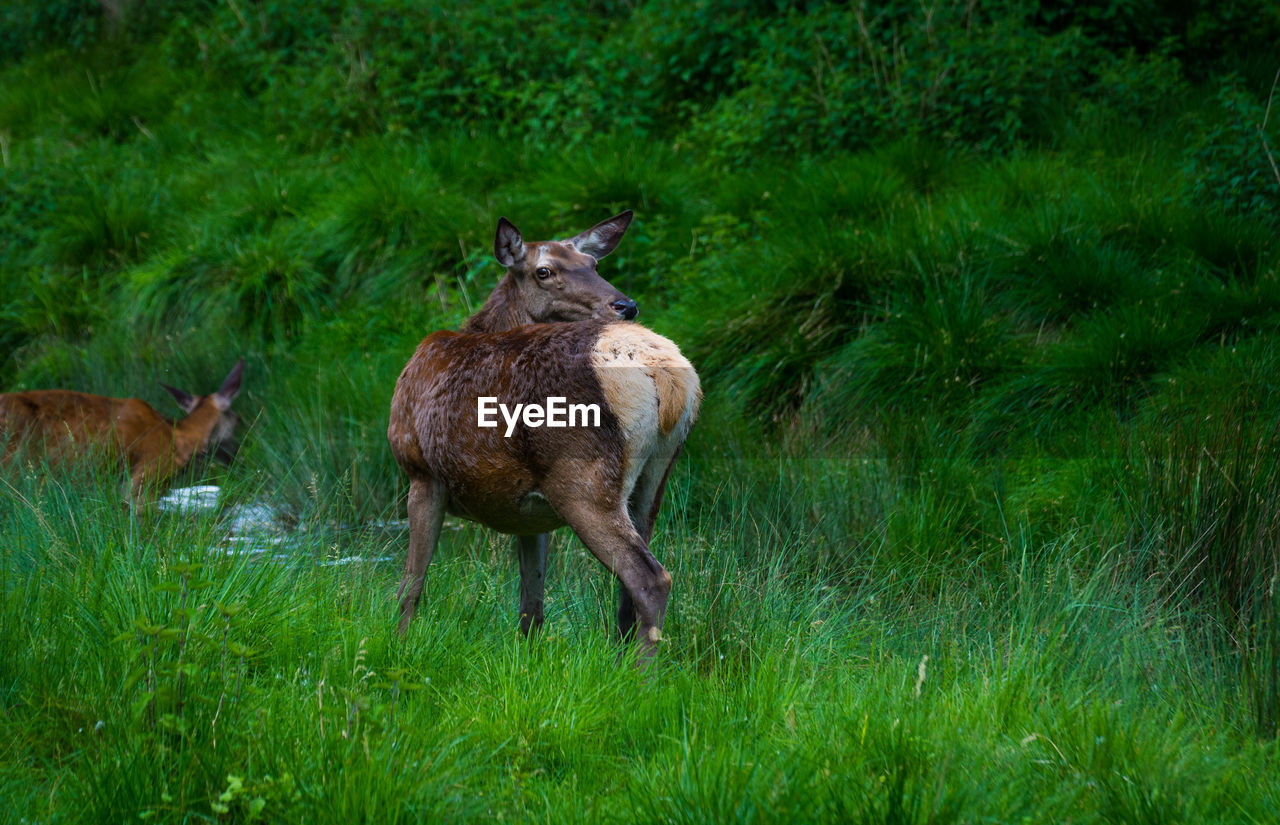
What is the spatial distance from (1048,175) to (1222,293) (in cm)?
193

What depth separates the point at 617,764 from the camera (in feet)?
12.3

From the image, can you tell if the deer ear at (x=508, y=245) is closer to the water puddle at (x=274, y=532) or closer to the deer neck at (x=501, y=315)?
the deer neck at (x=501, y=315)

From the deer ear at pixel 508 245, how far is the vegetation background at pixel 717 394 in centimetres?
148

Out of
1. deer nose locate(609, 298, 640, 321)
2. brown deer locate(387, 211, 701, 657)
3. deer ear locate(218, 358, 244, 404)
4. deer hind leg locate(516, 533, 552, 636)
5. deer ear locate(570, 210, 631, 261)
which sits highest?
deer ear locate(570, 210, 631, 261)

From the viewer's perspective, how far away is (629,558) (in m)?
4.64

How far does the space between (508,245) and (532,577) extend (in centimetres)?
167

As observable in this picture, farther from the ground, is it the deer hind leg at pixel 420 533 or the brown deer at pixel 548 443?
the brown deer at pixel 548 443

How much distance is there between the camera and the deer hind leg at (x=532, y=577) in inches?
208

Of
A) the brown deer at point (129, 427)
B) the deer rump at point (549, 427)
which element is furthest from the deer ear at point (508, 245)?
the brown deer at point (129, 427)

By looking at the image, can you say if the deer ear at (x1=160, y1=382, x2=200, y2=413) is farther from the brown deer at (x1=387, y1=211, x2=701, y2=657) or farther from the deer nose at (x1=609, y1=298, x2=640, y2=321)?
the deer nose at (x1=609, y1=298, x2=640, y2=321)

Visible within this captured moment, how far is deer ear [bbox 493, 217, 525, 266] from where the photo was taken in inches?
235

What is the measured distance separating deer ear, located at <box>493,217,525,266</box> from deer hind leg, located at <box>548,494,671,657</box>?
1719mm

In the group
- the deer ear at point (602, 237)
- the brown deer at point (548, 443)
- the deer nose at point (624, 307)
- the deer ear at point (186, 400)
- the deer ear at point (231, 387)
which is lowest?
the deer ear at point (186, 400)

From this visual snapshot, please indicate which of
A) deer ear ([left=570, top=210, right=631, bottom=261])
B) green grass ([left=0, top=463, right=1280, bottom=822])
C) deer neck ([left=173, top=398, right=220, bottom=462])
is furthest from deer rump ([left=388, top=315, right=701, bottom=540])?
deer neck ([left=173, top=398, right=220, bottom=462])
